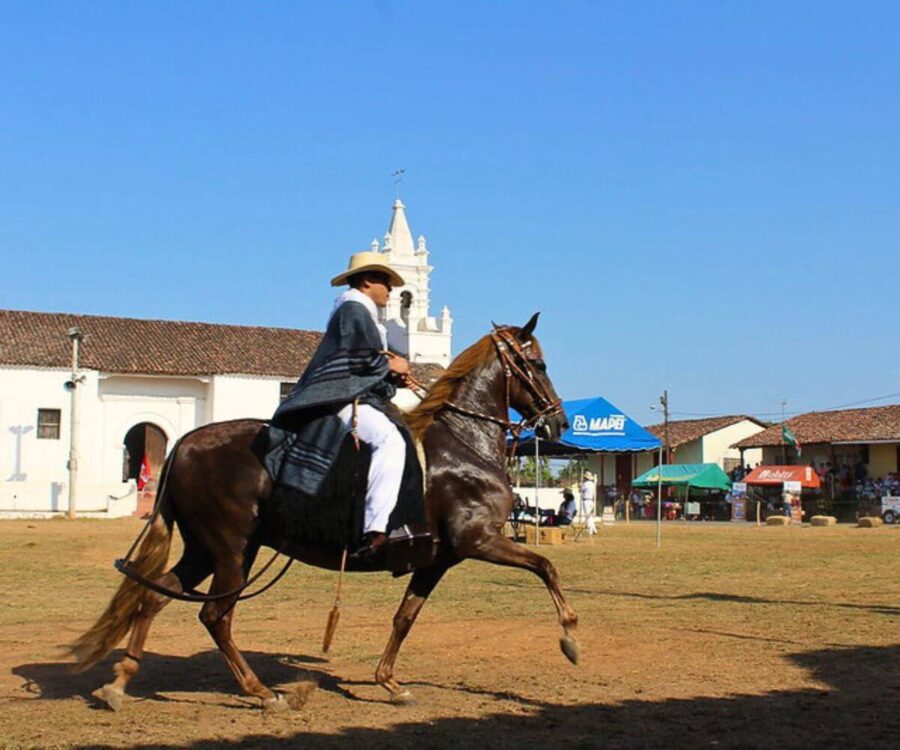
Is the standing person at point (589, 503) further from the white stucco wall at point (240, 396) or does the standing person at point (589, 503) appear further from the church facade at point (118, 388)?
the white stucco wall at point (240, 396)

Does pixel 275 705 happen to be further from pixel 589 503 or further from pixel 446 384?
pixel 589 503

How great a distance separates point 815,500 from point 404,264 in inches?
1126

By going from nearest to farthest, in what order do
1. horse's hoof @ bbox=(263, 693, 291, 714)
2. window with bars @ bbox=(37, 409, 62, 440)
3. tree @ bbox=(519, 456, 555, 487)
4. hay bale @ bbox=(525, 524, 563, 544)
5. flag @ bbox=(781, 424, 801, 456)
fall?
horse's hoof @ bbox=(263, 693, 291, 714) < hay bale @ bbox=(525, 524, 563, 544) < tree @ bbox=(519, 456, 555, 487) < window with bars @ bbox=(37, 409, 62, 440) < flag @ bbox=(781, 424, 801, 456)

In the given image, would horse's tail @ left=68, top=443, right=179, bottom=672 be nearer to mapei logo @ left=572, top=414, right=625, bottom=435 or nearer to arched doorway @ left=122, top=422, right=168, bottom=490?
mapei logo @ left=572, top=414, right=625, bottom=435

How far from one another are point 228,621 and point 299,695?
0.72 meters

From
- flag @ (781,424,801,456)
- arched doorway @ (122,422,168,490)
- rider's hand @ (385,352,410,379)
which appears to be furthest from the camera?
flag @ (781,424,801,456)

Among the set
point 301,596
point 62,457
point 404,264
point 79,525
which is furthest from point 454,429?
point 404,264

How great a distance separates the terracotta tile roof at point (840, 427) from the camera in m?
63.3

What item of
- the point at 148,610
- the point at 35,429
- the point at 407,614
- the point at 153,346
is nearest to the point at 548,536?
the point at 407,614

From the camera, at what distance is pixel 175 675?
896 cm

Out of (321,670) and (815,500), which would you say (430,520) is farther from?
(815,500)

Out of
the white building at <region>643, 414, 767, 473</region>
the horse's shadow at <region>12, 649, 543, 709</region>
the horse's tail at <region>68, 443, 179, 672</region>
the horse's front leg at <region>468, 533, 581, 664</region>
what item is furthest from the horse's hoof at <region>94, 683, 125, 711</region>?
the white building at <region>643, 414, 767, 473</region>

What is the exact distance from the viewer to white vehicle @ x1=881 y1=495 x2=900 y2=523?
48.4 meters

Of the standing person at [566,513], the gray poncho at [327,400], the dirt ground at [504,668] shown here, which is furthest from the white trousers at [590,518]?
the gray poncho at [327,400]
